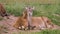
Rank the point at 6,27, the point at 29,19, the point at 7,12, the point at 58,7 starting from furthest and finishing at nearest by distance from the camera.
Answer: the point at 58,7 → the point at 7,12 → the point at 29,19 → the point at 6,27

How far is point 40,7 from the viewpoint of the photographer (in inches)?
552

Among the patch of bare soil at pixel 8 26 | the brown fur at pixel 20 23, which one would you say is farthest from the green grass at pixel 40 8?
the brown fur at pixel 20 23

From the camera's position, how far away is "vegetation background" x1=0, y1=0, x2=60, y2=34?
12.5 m

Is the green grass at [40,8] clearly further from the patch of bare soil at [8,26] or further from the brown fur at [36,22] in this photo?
the patch of bare soil at [8,26]

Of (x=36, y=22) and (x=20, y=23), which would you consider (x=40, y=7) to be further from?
(x=20, y=23)

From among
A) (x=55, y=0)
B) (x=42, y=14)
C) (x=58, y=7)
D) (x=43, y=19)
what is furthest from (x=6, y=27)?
(x=55, y=0)

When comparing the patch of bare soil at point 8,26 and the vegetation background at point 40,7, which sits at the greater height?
the patch of bare soil at point 8,26

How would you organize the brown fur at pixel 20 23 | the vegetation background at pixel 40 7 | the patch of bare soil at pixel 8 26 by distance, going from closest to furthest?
the patch of bare soil at pixel 8 26
the brown fur at pixel 20 23
the vegetation background at pixel 40 7

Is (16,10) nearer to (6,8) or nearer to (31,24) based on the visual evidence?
(6,8)

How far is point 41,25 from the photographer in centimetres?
1148

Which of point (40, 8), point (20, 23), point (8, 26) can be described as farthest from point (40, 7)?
point (8, 26)

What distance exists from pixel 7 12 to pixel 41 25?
1857mm

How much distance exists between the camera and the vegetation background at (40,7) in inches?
494

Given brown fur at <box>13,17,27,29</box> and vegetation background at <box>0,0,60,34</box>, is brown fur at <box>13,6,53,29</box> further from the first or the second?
vegetation background at <box>0,0,60,34</box>
